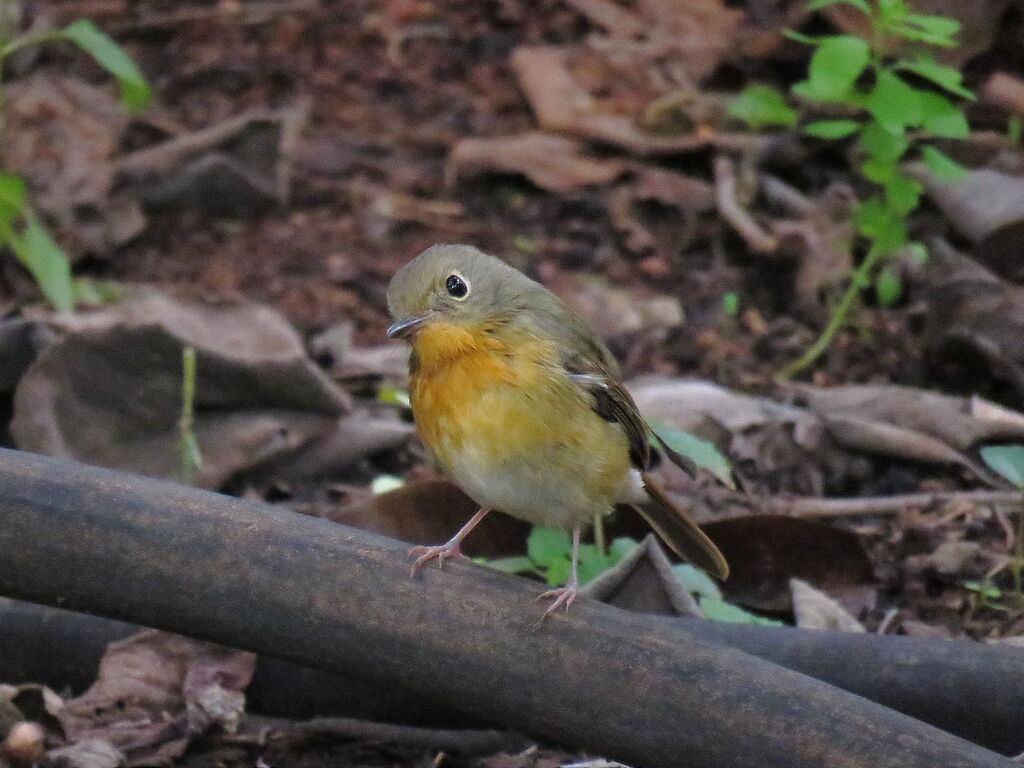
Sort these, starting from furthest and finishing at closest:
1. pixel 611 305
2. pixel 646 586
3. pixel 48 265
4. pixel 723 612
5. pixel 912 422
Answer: pixel 611 305, pixel 48 265, pixel 912 422, pixel 723 612, pixel 646 586

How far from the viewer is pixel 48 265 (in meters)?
5.79

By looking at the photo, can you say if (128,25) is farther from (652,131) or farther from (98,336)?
(98,336)

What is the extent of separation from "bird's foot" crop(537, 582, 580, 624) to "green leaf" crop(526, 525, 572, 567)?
95 cm

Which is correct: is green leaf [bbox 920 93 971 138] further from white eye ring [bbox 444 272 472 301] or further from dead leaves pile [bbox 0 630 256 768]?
dead leaves pile [bbox 0 630 256 768]

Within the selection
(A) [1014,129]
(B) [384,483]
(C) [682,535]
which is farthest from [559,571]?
(A) [1014,129]

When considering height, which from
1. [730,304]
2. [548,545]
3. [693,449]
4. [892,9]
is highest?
[892,9]

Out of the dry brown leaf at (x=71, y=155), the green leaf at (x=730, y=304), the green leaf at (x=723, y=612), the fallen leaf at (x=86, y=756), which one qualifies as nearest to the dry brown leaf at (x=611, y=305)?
the green leaf at (x=730, y=304)

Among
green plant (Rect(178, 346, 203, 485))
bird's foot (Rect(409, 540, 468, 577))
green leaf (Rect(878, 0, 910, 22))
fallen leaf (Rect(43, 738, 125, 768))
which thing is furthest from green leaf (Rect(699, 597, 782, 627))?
green leaf (Rect(878, 0, 910, 22))

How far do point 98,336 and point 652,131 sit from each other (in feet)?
11.2

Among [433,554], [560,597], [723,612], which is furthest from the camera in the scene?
[723,612]

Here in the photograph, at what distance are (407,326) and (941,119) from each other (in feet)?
7.42

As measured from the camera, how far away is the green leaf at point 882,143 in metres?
5.29

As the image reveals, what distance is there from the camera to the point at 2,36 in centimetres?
693

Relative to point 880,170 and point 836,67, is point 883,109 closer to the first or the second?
point 836,67
